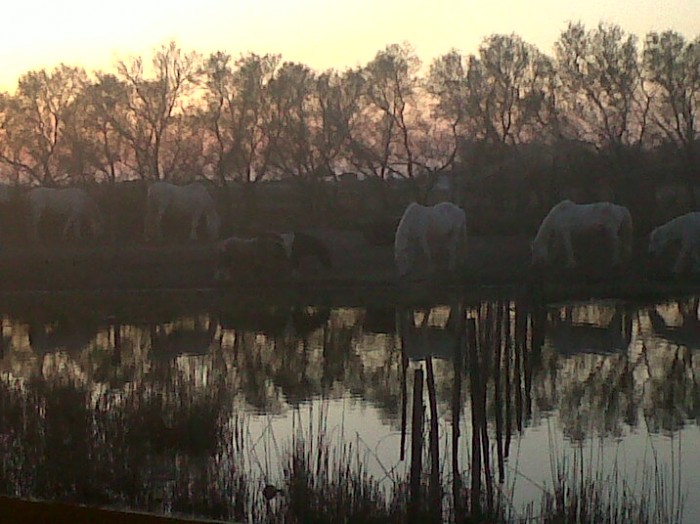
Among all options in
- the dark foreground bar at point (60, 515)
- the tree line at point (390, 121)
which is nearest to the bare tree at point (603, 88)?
the tree line at point (390, 121)

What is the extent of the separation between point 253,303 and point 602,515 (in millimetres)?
7614

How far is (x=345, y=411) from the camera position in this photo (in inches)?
211

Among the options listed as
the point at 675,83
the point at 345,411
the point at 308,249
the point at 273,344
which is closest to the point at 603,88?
the point at 675,83

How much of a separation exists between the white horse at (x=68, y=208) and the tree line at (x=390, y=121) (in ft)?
2.28

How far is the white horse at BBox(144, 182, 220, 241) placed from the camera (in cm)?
1274

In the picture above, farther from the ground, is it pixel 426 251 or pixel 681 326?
pixel 426 251

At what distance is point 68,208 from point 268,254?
3.19 m

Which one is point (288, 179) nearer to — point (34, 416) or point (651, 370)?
point (651, 370)

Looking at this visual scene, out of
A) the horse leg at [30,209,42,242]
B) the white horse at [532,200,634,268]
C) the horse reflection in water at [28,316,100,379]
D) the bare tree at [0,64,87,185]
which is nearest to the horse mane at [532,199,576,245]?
the white horse at [532,200,634,268]

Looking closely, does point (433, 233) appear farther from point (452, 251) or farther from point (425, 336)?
point (425, 336)

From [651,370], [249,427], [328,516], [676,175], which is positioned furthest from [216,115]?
[328,516]

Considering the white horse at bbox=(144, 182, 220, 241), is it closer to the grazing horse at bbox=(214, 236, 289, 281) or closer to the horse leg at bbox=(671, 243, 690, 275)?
the grazing horse at bbox=(214, 236, 289, 281)

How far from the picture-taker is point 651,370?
6.47 m

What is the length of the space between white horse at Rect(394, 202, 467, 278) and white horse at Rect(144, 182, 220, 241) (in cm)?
221
